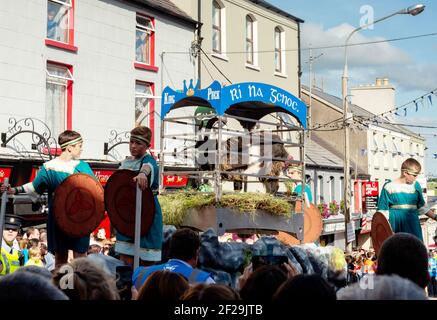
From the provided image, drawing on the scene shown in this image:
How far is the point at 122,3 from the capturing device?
763 inches

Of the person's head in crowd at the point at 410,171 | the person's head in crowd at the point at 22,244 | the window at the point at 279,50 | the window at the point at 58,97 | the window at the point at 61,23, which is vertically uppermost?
the window at the point at 279,50

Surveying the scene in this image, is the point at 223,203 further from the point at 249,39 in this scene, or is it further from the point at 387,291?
the point at 249,39

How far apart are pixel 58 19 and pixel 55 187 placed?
12.6m

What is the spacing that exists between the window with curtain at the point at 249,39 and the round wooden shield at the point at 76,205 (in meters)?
20.0

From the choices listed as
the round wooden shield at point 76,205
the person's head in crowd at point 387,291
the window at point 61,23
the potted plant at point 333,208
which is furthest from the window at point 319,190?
the person's head in crowd at point 387,291

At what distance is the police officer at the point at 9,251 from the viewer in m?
6.81

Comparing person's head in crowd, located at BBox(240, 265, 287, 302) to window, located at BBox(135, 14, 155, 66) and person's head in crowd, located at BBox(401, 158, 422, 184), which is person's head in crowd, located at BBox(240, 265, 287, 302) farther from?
window, located at BBox(135, 14, 155, 66)

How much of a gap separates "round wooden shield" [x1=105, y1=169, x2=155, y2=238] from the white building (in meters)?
10.9

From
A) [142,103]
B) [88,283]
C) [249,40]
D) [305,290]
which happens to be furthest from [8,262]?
[249,40]

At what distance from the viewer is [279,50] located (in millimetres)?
27531

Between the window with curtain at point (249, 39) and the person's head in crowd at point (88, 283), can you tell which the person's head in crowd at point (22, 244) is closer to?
the person's head in crowd at point (88, 283)

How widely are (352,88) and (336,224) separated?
627 inches
